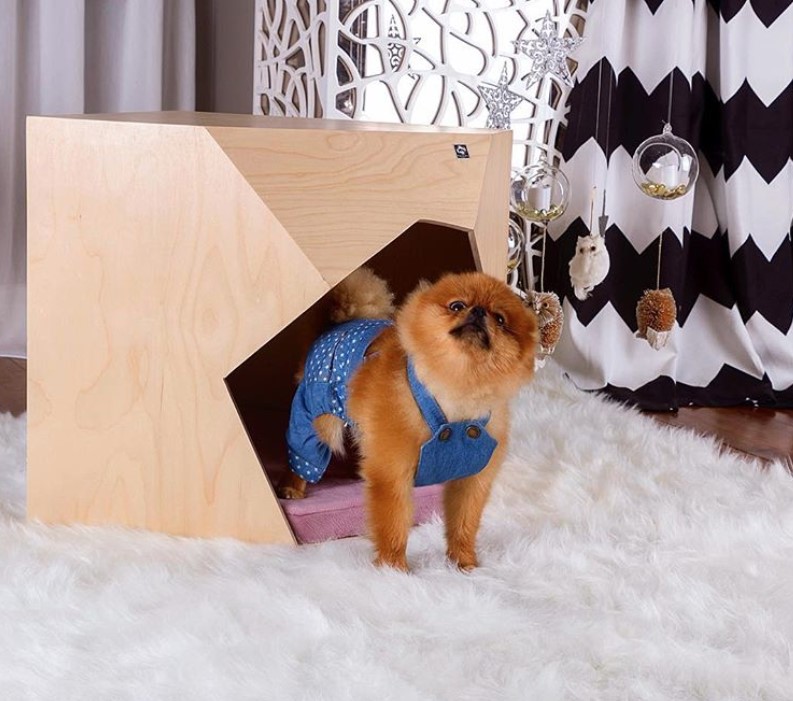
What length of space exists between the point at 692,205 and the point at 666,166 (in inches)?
15.0

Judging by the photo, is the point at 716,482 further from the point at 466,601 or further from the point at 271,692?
A: the point at 271,692

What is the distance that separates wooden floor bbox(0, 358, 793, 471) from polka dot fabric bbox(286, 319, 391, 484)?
836mm

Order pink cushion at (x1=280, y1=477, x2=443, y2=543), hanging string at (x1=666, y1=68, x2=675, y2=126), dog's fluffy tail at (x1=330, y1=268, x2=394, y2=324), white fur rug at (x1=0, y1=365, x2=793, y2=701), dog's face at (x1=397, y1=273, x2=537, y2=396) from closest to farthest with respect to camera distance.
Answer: white fur rug at (x1=0, y1=365, x2=793, y2=701)
dog's face at (x1=397, y1=273, x2=537, y2=396)
pink cushion at (x1=280, y1=477, x2=443, y2=543)
dog's fluffy tail at (x1=330, y1=268, x2=394, y2=324)
hanging string at (x1=666, y1=68, x2=675, y2=126)

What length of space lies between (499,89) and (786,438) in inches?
36.7

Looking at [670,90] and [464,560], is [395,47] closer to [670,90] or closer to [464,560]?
[670,90]

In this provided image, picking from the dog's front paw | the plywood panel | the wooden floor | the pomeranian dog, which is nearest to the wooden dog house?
the plywood panel

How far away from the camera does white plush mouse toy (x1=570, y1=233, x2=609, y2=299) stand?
2.30 meters

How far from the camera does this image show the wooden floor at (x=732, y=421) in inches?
85.8

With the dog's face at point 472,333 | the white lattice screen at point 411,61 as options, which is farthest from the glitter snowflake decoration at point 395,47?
the dog's face at point 472,333

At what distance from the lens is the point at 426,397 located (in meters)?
1.32

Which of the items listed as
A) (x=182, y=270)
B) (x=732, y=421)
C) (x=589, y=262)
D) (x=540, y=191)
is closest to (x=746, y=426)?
(x=732, y=421)

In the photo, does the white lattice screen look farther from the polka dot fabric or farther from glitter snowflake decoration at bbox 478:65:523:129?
the polka dot fabric

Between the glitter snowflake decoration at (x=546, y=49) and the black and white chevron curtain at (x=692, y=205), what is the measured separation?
12 cm

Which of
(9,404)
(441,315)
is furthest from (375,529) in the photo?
(9,404)
